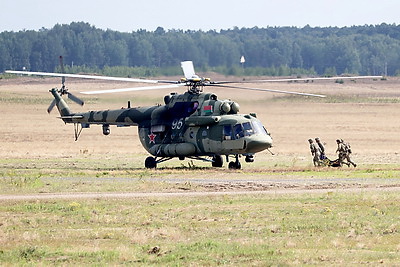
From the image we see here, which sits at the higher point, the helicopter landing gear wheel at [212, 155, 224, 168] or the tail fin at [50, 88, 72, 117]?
the tail fin at [50, 88, 72, 117]

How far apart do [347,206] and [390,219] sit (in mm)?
2746

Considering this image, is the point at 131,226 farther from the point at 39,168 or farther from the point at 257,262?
the point at 39,168

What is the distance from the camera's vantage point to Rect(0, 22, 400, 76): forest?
54188 mm

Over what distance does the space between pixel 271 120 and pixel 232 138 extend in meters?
40.4

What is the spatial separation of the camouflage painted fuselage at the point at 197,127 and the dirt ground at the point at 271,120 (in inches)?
310

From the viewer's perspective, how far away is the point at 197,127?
132 feet

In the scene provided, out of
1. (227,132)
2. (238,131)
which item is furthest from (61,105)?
(238,131)

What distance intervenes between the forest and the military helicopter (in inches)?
376

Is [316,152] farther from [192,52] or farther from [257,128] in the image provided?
[192,52]

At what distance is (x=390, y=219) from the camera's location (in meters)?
24.4

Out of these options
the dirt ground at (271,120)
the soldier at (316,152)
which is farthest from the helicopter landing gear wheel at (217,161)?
the dirt ground at (271,120)

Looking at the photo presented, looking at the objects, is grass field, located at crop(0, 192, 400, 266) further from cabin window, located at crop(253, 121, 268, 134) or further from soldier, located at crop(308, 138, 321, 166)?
soldier, located at crop(308, 138, 321, 166)

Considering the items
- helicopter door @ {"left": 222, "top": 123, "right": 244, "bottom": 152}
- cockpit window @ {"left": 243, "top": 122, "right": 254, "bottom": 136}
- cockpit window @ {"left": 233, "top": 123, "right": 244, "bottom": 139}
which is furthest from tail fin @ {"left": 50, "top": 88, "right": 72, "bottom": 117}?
cockpit window @ {"left": 243, "top": 122, "right": 254, "bottom": 136}

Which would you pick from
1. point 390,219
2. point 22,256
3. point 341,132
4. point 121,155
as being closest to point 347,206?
point 390,219
